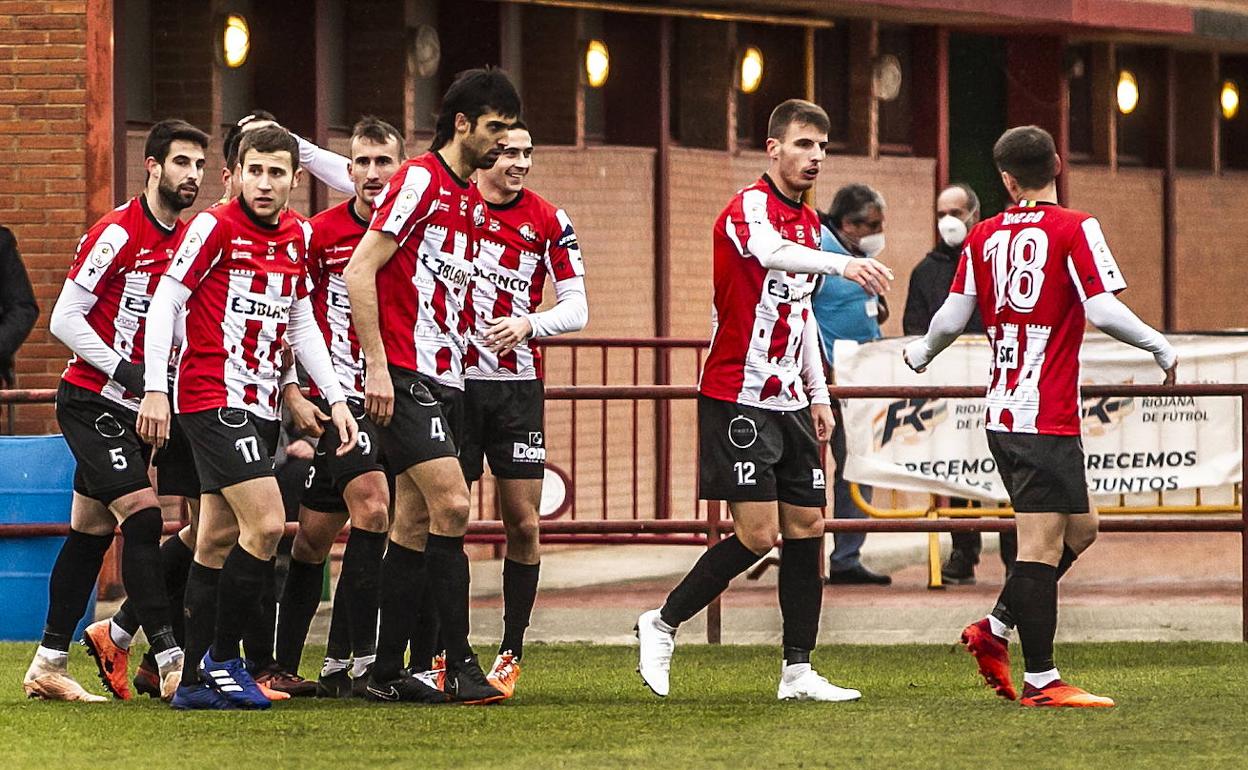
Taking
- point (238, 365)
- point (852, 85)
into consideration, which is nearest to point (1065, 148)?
point (852, 85)

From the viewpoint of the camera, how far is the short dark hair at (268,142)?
336 inches

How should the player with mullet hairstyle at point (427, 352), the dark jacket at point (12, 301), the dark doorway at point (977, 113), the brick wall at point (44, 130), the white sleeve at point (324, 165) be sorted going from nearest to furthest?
the player with mullet hairstyle at point (427, 352) → the white sleeve at point (324, 165) → the dark jacket at point (12, 301) → the brick wall at point (44, 130) → the dark doorway at point (977, 113)

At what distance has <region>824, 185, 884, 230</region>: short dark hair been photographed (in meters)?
13.3

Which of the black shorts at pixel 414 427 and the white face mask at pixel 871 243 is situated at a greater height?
the white face mask at pixel 871 243

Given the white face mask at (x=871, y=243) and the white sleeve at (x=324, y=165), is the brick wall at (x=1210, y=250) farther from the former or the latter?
the white sleeve at (x=324, y=165)

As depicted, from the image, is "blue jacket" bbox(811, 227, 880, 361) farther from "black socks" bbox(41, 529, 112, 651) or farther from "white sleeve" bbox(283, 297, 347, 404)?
"black socks" bbox(41, 529, 112, 651)

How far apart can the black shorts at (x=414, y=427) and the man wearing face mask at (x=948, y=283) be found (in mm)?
→ 5594

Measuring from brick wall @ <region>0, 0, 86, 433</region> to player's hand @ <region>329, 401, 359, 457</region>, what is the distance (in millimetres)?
5021

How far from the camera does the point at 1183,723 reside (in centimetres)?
817

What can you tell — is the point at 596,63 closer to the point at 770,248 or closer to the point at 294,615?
the point at 294,615

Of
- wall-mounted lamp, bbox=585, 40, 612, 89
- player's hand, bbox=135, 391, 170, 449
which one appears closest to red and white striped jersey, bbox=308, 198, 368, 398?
player's hand, bbox=135, 391, 170, 449

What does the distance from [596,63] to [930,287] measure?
10.9 feet

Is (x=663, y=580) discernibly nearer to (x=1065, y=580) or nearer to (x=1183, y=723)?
(x=1065, y=580)

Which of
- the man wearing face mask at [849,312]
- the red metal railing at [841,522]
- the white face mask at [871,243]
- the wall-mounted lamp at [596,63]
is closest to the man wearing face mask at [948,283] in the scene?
the man wearing face mask at [849,312]
